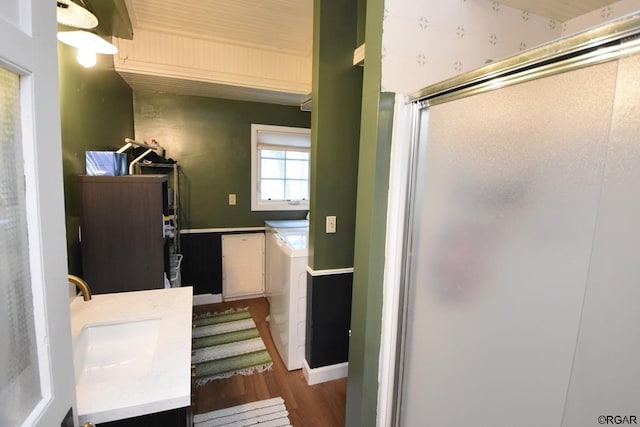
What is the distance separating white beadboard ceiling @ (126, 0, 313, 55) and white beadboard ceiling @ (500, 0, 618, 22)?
1429mm

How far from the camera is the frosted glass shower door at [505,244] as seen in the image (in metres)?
0.61

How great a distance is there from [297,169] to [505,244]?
Answer: 315 centimetres

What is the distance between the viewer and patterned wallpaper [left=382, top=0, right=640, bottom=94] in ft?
3.33

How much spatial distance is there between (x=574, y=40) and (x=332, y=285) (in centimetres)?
182

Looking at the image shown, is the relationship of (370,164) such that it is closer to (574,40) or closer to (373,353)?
(574,40)

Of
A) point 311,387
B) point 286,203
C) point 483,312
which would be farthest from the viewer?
point 286,203

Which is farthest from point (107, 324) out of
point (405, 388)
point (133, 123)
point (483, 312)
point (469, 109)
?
point (133, 123)

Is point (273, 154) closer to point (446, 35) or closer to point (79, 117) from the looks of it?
point (79, 117)

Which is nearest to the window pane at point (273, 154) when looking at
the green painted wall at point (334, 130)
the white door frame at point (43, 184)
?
the green painted wall at point (334, 130)

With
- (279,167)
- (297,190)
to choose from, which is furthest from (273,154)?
(297,190)

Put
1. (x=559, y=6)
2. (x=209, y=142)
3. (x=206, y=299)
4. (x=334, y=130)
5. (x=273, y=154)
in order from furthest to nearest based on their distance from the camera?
1. (x=273, y=154)
2. (x=206, y=299)
3. (x=209, y=142)
4. (x=334, y=130)
5. (x=559, y=6)

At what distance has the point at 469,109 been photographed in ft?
2.74

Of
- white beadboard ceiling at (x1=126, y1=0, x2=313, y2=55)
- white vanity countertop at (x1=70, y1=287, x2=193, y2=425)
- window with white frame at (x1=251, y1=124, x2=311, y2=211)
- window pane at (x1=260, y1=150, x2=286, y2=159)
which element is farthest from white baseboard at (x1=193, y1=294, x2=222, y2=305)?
white beadboard ceiling at (x1=126, y1=0, x2=313, y2=55)

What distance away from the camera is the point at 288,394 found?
2043mm
